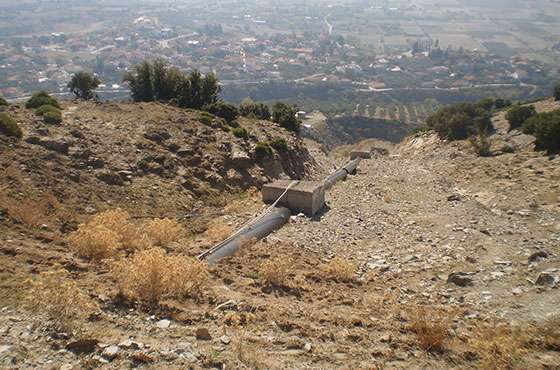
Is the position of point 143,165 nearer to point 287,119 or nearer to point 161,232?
point 161,232

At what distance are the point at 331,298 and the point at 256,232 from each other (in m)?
4.84

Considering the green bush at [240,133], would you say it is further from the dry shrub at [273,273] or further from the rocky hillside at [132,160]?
the dry shrub at [273,273]

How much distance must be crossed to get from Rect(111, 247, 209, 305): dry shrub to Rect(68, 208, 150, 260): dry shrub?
1.17 metres

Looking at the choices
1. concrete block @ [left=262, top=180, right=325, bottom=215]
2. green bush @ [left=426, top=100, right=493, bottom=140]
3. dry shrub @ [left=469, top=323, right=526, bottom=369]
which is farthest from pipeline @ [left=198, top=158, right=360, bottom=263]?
green bush @ [left=426, top=100, right=493, bottom=140]

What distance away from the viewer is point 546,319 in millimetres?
7609

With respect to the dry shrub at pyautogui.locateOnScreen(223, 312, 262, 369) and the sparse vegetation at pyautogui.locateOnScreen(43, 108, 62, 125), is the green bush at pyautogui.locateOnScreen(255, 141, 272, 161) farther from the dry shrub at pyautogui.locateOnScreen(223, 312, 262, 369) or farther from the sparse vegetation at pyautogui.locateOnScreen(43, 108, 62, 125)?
the dry shrub at pyautogui.locateOnScreen(223, 312, 262, 369)

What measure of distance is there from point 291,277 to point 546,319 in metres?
5.91

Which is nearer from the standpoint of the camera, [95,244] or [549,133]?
[95,244]

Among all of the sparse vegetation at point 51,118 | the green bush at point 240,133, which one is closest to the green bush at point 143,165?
the sparse vegetation at point 51,118

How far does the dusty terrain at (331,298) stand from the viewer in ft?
19.6

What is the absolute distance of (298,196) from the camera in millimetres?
16484

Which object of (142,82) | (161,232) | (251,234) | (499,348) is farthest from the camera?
(142,82)

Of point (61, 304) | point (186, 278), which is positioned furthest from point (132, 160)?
point (61, 304)

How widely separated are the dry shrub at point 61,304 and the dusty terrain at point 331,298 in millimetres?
168
